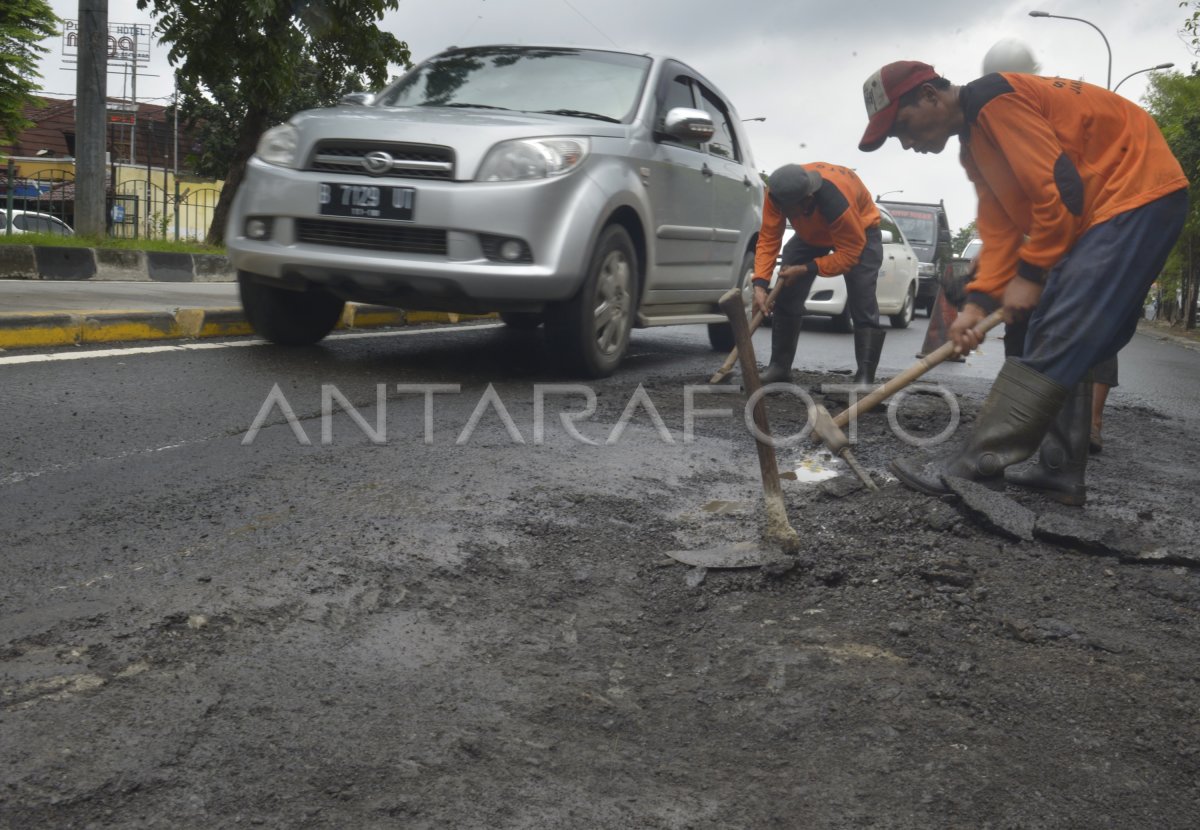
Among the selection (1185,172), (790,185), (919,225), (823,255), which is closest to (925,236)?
(919,225)

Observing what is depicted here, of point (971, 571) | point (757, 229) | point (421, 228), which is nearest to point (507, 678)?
point (971, 571)

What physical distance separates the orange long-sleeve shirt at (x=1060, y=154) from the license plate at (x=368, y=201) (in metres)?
2.71

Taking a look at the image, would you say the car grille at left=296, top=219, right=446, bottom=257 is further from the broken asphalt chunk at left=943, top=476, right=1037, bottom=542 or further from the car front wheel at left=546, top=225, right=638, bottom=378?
the broken asphalt chunk at left=943, top=476, right=1037, bottom=542

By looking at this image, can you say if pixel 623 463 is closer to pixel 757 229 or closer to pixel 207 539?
pixel 207 539

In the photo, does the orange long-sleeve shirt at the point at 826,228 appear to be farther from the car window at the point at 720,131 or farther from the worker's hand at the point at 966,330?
the worker's hand at the point at 966,330

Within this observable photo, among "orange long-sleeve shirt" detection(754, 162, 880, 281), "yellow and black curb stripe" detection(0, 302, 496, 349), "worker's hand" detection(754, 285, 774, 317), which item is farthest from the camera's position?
"worker's hand" detection(754, 285, 774, 317)

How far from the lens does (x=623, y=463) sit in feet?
14.0

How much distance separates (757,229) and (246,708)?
7.02 m

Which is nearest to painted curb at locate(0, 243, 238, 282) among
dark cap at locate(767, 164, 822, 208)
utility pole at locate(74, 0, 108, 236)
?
utility pole at locate(74, 0, 108, 236)

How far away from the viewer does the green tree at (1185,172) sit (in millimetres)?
22109

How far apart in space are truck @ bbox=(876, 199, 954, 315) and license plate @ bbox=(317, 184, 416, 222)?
13873 millimetres

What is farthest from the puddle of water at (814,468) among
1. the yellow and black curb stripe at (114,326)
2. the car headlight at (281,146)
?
the yellow and black curb stripe at (114,326)

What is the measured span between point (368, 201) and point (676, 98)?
7.42ft

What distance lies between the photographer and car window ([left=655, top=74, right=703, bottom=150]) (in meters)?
6.84
